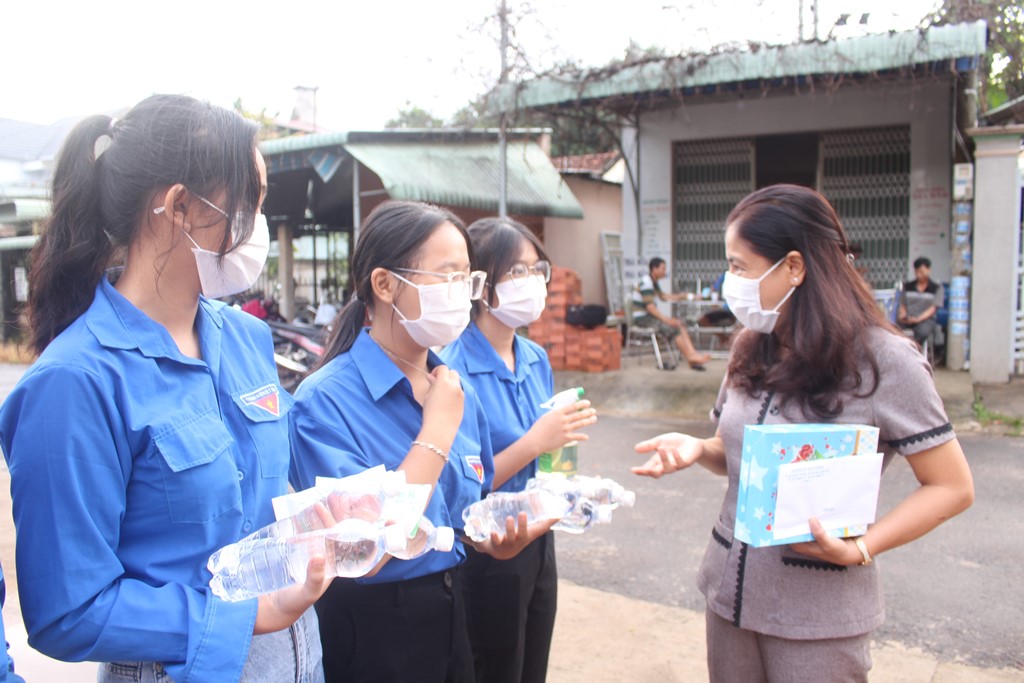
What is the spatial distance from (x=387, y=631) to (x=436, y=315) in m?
0.72

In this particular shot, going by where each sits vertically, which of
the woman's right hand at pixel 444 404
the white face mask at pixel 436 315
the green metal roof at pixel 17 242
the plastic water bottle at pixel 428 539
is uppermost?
the green metal roof at pixel 17 242

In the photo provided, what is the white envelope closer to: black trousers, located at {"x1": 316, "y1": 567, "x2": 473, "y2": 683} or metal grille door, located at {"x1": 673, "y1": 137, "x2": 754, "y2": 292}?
black trousers, located at {"x1": 316, "y1": 567, "x2": 473, "y2": 683}

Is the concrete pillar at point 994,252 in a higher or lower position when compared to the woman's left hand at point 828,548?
higher

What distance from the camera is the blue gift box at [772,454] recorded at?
1555mm

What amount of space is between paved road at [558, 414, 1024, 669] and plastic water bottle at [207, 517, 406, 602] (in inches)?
108

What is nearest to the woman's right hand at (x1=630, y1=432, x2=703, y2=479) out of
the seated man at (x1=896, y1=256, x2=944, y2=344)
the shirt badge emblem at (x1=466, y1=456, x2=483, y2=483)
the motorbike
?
the shirt badge emblem at (x1=466, y1=456, x2=483, y2=483)

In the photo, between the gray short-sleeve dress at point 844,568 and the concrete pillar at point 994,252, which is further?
the concrete pillar at point 994,252

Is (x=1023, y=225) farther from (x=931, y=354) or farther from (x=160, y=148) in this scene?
(x=160, y=148)

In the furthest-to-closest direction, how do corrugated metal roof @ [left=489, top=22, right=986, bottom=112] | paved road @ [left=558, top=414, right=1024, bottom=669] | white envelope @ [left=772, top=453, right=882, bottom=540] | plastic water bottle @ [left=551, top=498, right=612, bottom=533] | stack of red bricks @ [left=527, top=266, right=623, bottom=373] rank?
1. stack of red bricks @ [left=527, top=266, right=623, bottom=373]
2. corrugated metal roof @ [left=489, top=22, right=986, bottom=112]
3. paved road @ [left=558, top=414, right=1024, bottom=669]
4. plastic water bottle @ [left=551, top=498, right=612, bottom=533]
5. white envelope @ [left=772, top=453, right=882, bottom=540]

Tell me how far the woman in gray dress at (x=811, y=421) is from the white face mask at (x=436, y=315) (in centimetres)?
56

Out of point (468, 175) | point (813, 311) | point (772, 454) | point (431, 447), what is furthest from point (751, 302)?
point (468, 175)

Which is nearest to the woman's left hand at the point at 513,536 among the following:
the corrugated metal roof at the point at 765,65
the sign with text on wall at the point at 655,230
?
the corrugated metal roof at the point at 765,65

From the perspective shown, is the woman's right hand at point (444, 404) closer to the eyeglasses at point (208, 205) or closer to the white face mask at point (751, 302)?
the eyeglasses at point (208, 205)

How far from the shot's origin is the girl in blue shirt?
3.56 ft
